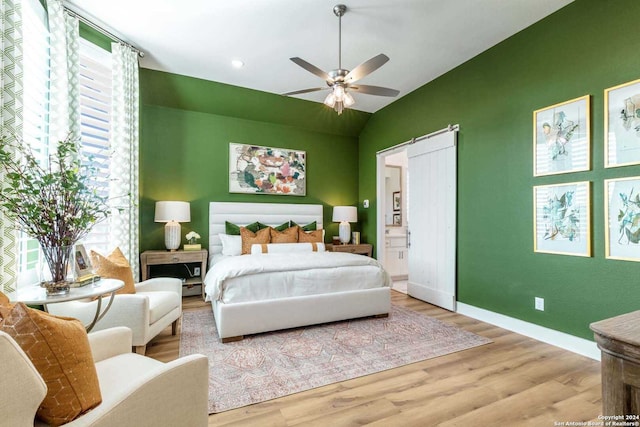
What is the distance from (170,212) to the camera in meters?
4.07

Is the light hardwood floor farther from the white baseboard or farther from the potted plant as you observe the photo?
the potted plant

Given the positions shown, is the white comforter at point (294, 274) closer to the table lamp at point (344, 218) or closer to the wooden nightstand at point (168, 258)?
the wooden nightstand at point (168, 258)

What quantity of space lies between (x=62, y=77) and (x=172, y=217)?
6.84 feet

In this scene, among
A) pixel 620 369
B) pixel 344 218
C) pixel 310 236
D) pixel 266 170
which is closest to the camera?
pixel 620 369

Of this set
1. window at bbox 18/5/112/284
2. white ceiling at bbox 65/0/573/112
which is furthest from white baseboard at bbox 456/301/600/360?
window at bbox 18/5/112/284

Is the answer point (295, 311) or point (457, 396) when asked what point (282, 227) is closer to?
point (295, 311)

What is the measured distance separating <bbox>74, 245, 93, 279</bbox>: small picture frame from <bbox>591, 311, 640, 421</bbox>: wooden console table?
2562mm

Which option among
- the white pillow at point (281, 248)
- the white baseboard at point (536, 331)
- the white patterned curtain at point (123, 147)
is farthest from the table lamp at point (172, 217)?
the white baseboard at point (536, 331)

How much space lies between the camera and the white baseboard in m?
2.51

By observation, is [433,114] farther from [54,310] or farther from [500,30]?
[54,310]

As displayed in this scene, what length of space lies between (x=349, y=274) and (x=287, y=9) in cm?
272

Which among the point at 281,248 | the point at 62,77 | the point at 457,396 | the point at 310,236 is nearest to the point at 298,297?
the point at 281,248

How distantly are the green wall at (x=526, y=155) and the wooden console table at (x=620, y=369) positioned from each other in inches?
87.5

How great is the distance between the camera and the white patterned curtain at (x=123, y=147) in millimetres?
3178
